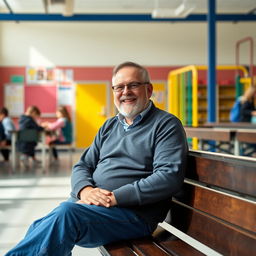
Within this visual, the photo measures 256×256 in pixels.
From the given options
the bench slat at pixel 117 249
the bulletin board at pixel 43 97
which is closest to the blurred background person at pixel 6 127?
the bulletin board at pixel 43 97

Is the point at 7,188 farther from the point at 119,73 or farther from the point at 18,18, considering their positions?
the point at 18,18

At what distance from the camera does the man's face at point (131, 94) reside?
6.93 ft

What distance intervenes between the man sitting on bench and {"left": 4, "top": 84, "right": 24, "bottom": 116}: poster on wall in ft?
37.5

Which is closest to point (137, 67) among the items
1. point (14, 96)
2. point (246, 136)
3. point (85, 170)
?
point (85, 170)

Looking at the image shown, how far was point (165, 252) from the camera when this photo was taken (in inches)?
69.2

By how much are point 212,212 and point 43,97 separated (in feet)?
39.3

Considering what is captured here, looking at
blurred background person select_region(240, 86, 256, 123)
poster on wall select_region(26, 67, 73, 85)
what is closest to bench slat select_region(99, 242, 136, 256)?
blurred background person select_region(240, 86, 256, 123)

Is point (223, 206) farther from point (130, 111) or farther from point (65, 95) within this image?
point (65, 95)

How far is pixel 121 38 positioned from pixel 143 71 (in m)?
11.6

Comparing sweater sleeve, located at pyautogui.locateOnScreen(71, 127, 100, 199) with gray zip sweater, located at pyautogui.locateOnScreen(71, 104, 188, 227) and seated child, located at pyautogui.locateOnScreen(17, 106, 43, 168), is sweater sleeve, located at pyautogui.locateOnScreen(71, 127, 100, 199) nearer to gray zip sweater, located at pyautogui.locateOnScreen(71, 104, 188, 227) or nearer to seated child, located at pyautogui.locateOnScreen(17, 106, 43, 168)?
gray zip sweater, located at pyautogui.locateOnScreen(71, 104, 188, 227)

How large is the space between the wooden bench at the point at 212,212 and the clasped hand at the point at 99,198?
18 centimetres

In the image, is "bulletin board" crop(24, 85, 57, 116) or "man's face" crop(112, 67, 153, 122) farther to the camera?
"bulletin board" crop(24, 85, 57, 116)

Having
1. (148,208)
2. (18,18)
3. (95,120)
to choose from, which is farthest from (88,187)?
(95,120)

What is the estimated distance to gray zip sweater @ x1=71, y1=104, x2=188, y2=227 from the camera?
6.05 feet
